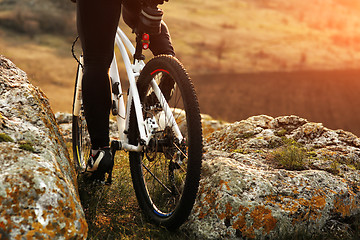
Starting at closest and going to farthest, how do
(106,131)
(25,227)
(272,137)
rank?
1. (25,227)
2. (106,131)
3. (272,137)

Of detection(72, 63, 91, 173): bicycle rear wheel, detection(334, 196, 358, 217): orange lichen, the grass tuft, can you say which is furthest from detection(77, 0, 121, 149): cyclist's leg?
detection(334, 196, 358, 217): orange lichen

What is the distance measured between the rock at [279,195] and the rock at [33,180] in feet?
3.23

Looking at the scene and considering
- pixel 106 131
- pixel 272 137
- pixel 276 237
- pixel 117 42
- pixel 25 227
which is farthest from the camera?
pixel 272 137

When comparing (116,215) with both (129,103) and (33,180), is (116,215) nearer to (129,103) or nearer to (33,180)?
(129,103)

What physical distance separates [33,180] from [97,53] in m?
1.07

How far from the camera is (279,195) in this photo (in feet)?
8.79

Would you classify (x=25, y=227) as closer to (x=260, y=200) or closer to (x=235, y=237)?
(x=235, y=237)

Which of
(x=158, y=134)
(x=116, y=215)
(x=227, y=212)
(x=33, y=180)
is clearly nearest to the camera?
(x=33, y=180)

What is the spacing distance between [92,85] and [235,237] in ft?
4.74

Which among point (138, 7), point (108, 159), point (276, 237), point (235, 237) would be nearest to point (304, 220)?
point (276, 237)

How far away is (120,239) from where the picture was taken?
8.50ft

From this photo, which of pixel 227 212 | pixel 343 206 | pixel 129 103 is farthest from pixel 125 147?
pixel 343 206

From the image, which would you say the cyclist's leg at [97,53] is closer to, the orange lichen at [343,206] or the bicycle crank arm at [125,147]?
the bicycle crank arm at [125,147]

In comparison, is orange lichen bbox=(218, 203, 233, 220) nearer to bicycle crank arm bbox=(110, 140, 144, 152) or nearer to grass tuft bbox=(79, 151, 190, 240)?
grass tuft bbox=(79, 151, 190, 240)
